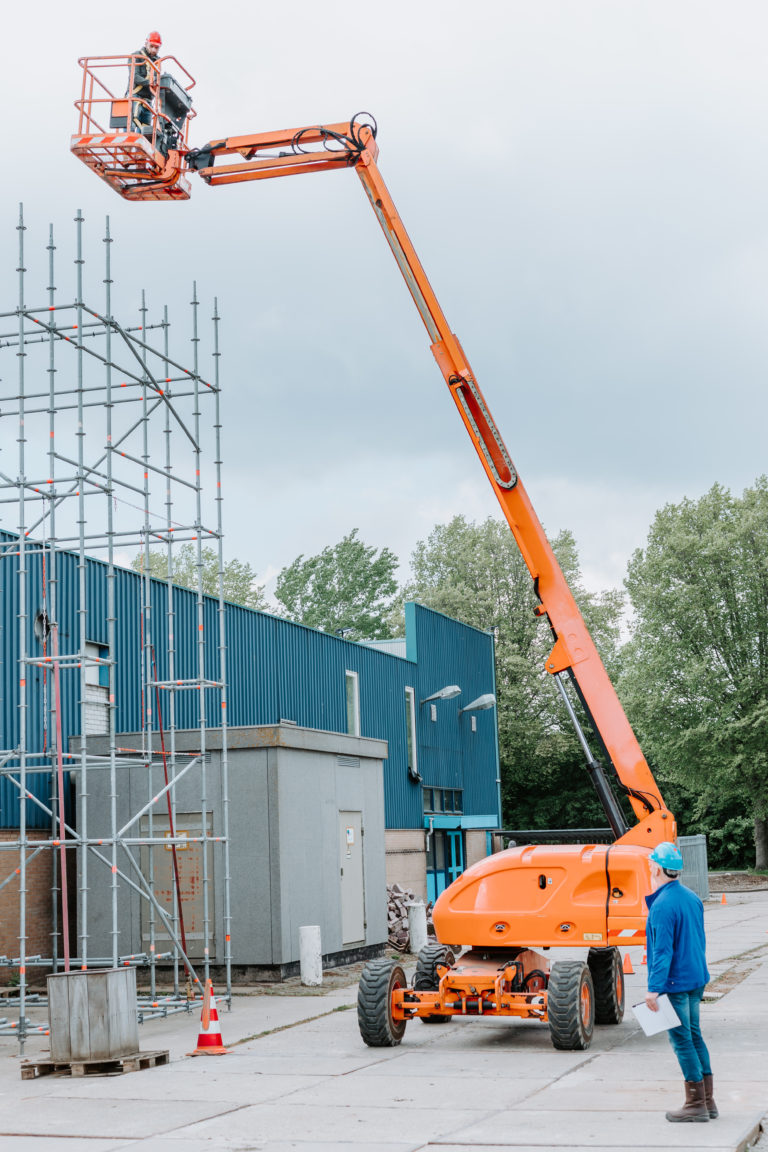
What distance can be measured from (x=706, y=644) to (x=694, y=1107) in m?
44.4

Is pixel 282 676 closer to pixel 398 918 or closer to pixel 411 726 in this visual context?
pixel 398 918

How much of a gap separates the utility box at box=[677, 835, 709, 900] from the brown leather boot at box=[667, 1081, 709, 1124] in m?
23.7

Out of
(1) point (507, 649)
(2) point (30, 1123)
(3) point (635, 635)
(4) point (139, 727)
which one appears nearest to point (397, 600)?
(1) point (507, 649)

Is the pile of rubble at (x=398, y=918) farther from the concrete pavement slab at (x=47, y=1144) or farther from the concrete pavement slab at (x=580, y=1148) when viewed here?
the concrete pavement slab at (x=580, y=1148)

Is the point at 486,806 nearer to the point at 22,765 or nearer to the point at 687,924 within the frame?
the point at 22,765

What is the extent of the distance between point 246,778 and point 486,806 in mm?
21663

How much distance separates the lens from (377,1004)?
A: 12.6 meters

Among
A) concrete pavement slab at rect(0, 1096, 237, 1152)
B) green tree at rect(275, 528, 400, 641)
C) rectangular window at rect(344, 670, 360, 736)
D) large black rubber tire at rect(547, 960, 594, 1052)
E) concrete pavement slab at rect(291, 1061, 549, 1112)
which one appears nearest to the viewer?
concrete pavement slab at rect(0, 1096, 237, 1152)

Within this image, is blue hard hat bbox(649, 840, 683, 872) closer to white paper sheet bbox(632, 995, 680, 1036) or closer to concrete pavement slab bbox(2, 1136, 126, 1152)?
white paper sheet bbox(632, 995, 680, 1036)

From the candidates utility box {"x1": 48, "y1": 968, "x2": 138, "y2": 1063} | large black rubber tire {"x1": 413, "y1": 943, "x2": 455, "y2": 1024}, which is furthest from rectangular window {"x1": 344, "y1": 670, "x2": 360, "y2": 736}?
utility box {"x1": 48, "y1": 968, "x2": 138, "y2": 1063}

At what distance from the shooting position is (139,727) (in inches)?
866

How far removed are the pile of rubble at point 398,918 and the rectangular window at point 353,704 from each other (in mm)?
5770

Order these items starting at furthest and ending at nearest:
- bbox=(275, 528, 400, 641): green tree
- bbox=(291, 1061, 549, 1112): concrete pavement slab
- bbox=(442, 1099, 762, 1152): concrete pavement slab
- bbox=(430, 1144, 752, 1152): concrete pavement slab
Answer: bbox=(275, 528, 400, 641): green tree
bbox=(291, 1061, 549, 1112): concrete pavement slab
bbox=(442, 1099, 762, 1152): concrete pavement slab
bbox=(430, 1144, 752, 1152): concrete pavement slab

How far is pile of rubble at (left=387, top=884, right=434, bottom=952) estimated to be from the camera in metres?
23.1
